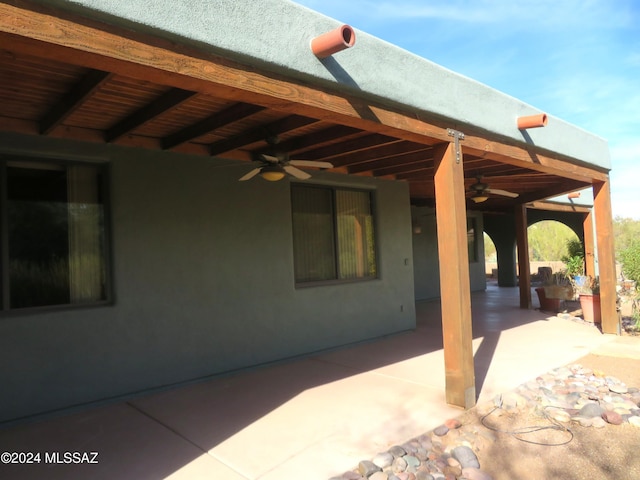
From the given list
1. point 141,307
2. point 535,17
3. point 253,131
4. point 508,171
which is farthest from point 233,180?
point 535,17

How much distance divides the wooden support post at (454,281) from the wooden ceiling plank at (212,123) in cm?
181

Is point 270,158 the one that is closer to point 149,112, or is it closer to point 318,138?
point 318,138

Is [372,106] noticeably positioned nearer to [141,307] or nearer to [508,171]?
[141,307]

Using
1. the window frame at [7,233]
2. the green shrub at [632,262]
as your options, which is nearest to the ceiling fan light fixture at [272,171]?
the window frame at [7,233]

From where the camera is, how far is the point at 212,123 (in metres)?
3.88

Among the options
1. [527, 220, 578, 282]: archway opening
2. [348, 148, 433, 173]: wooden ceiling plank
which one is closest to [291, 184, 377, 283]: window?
[348, 148, 433, 173]: wooden ceiling plank

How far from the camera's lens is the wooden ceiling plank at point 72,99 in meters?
2.76

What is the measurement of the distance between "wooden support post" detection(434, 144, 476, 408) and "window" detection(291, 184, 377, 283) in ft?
8.12

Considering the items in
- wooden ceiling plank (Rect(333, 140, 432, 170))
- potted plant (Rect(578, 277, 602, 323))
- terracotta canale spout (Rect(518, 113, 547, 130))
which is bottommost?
potted plant (Rect(578, 277, 602, 323))

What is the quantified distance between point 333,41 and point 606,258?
20.8ft

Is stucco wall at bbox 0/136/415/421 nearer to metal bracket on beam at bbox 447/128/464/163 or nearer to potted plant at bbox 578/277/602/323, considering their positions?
metal bracket on beam at bbox 447/128/464/163

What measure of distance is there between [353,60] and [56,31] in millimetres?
1988

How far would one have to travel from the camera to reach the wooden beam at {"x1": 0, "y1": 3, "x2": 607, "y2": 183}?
1.80 meters

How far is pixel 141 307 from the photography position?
4371mm
